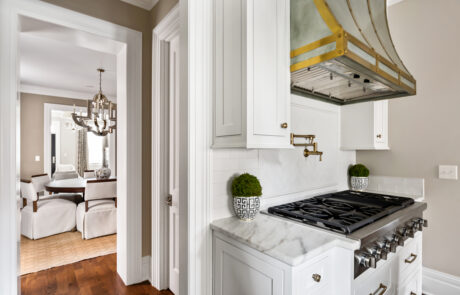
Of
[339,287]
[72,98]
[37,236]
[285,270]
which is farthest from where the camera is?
[72,98]

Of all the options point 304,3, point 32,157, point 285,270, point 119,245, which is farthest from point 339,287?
point 32,157

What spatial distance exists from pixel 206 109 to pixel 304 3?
0.86m

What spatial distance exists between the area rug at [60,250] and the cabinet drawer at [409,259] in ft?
10.3

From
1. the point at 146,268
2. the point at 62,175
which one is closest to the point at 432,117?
the point at 146,268

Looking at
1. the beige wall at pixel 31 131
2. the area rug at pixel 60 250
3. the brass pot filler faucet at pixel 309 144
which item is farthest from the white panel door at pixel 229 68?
the beige wall at pixel 31 131

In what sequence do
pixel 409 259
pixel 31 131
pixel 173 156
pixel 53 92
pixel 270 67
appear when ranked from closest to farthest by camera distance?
pixel 270 67, pixel 409 259, pixel 173 156, pixel 31 131, pixel 53 92

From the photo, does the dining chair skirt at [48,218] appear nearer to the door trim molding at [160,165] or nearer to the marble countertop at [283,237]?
the door trim molding at [160,165]

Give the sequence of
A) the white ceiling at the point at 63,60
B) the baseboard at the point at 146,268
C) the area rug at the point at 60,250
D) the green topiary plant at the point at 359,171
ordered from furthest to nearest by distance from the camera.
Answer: the area rug at the point at 60,250
the green topiary plant at the point at 359,171
the baseboard at the point at 146,268
the white ceiling at the point at 63,60

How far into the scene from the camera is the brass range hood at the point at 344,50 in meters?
1.20

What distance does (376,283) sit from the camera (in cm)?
141

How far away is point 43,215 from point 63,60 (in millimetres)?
2465

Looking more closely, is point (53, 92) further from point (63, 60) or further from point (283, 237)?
point (283, 237)

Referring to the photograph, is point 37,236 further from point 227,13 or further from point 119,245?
point 227,13

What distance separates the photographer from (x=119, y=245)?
7.79 feet
